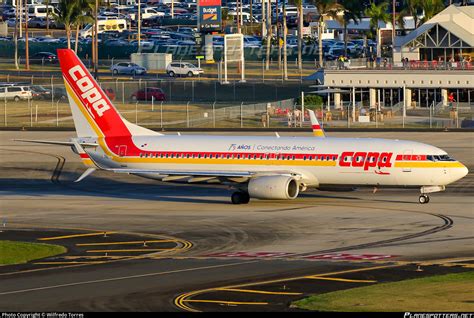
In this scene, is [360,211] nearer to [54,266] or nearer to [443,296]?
[54,266]

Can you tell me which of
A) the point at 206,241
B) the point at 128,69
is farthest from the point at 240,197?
the point at 128,69

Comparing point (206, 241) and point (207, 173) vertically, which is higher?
point (207, 173)

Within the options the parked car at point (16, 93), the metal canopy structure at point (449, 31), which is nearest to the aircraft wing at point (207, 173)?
the parked car at point (16, 93)

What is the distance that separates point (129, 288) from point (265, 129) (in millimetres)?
69922

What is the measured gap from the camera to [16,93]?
136 meters

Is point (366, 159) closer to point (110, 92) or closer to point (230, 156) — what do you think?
point (230, 156)

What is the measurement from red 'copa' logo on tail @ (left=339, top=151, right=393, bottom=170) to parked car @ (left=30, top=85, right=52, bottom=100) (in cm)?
7708

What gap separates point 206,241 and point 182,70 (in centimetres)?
11327

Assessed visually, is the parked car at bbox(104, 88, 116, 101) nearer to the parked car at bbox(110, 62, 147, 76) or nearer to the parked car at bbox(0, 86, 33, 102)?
the parked car at bbox(0, 86, 33, 102)

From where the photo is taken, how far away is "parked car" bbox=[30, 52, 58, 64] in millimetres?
188250

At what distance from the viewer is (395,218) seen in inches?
2357

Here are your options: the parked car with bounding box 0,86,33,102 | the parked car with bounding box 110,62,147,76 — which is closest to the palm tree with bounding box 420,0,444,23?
the parked car with bounding box 110,62,147,76

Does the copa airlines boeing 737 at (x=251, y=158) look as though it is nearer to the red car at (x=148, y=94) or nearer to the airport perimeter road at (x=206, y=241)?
the airport perimeter road at (x=206, y=241)

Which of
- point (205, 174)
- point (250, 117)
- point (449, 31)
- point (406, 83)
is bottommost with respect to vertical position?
point (205, 174)
